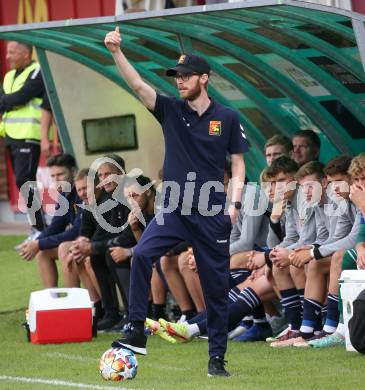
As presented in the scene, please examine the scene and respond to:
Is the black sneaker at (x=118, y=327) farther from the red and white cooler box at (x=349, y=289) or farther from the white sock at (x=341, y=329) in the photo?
the red and white cooler box at (x=349, y=289)

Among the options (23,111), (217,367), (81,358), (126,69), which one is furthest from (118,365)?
(23,111)

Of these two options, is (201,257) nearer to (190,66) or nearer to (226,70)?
(190,66)

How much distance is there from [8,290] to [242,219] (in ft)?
13.5

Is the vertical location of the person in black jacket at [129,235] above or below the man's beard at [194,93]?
below

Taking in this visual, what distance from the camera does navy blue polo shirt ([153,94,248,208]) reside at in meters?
8.84

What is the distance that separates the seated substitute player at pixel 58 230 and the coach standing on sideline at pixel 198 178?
4.20 meters

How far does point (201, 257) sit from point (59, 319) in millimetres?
2942

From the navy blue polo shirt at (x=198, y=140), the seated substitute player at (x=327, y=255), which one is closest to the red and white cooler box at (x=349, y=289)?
the seated substitute player at (x=327, y=255)

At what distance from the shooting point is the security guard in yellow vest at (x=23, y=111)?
50.4ft

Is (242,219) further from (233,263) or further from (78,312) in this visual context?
(78,312)

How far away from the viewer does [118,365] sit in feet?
28.5

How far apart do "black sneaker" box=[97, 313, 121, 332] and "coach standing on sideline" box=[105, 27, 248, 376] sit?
3.57 m

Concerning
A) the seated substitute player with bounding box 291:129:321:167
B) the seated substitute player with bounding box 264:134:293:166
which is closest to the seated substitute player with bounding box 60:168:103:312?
the seated substitute player with bounding box 264:134:293:166

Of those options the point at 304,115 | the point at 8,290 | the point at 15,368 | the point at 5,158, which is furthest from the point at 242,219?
the point at 5,158
